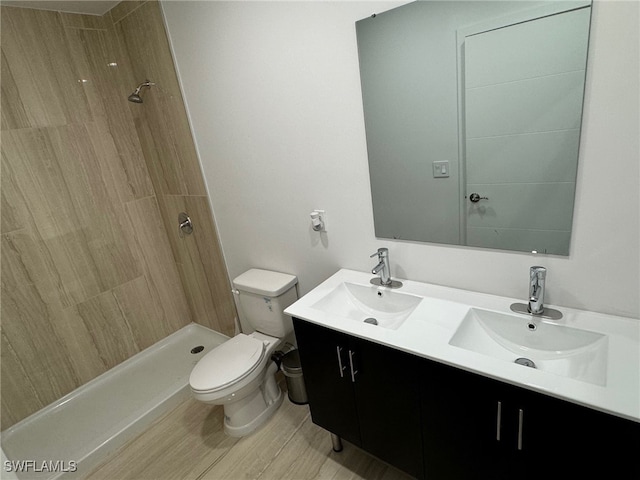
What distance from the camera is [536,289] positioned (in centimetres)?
114

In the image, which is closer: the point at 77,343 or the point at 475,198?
the point at 475,198

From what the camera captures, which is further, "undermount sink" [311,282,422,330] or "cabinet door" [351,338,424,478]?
"undermount sink" [311,282,422,330]

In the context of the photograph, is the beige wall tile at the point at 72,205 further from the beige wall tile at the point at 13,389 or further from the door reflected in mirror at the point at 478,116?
the door reflected in mirror at the point at 478,116

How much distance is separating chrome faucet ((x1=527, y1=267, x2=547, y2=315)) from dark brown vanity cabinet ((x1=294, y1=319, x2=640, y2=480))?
35 centimetres

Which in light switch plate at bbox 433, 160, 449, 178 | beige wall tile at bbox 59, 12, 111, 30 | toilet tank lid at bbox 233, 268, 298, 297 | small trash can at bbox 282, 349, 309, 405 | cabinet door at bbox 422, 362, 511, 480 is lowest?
small trash can at bbox 282, 349, 309, 405

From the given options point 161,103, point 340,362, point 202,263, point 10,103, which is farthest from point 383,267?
point 10,103

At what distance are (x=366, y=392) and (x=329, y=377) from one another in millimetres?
190

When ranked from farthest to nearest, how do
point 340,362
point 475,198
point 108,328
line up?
point 108,328
point 340,362
point 475,198

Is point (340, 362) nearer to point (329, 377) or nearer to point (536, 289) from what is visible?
point (329, 377)

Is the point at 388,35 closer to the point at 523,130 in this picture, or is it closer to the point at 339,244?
the point at 523,130

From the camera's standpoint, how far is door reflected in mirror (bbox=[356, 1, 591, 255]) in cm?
103

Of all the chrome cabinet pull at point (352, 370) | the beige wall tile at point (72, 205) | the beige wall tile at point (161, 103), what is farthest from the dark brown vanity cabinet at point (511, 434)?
the beige wall tile at point (72, 205)

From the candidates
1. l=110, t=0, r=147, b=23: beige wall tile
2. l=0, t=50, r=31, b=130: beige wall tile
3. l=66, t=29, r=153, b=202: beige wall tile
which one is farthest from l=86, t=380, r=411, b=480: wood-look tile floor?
l=110, t=0, r=147, b=23: beige wall tile

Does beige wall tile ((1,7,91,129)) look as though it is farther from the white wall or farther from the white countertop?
the white countertop
